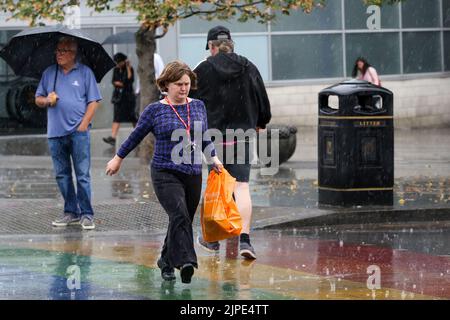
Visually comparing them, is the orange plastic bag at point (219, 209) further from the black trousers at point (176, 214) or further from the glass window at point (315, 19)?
the glass window at point (315, 19)

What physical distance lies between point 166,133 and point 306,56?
1886cm

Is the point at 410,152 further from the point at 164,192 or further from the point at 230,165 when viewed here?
the point at 164,192

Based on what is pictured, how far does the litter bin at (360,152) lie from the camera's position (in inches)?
500

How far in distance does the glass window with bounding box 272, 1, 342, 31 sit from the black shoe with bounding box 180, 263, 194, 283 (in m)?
18.6

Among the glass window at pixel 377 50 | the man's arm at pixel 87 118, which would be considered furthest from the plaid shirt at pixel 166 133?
the glass window at pixel 377 50

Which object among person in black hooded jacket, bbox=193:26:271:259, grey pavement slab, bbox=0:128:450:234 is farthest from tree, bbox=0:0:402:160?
person in black hooded jacket, bbox=193:26:271:259

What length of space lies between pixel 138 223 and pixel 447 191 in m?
4.24

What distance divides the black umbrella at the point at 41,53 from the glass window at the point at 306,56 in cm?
1530

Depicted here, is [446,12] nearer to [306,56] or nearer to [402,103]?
[402,103]

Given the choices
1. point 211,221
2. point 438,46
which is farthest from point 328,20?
point 211,221

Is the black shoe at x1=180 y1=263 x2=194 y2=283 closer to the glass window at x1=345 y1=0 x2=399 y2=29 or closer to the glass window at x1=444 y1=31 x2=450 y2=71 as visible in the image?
the glass window at x1=345 y1=0 x2=399 y2=29

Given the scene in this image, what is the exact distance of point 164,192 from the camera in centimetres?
861

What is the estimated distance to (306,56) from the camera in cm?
2720

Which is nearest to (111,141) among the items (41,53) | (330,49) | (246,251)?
(330,49)
